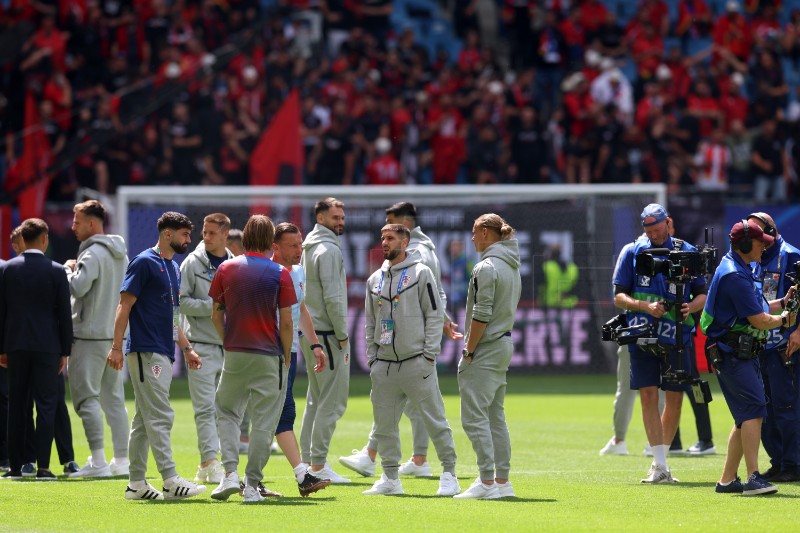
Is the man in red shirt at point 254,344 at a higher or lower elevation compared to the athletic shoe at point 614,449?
higher

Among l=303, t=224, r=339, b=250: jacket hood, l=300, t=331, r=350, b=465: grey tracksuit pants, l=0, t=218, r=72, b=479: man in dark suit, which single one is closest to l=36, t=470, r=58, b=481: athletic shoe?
l=0, t=218, r=72, b=479: man in dark suit

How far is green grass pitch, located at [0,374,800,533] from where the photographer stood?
9.73 meters

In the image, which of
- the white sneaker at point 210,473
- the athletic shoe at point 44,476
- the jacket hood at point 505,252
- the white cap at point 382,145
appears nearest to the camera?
the jacket hood at point 505,252

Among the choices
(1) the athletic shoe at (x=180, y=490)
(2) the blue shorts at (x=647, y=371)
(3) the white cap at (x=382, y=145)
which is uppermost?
(3) the white cap at (x=382, y=145)

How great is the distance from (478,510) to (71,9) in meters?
21.4

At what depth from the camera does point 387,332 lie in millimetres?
11375

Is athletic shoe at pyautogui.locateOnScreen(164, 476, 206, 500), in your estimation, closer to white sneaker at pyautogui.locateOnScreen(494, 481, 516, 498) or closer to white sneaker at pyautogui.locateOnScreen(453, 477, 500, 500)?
white sneaker at pyautogui.locateOnScreen(453, 477, 500, 500)

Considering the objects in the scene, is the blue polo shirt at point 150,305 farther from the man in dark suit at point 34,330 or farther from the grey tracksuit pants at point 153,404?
the man in dark suit at point 34,330

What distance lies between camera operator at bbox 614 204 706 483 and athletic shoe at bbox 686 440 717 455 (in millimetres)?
2254

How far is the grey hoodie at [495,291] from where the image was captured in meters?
11.3

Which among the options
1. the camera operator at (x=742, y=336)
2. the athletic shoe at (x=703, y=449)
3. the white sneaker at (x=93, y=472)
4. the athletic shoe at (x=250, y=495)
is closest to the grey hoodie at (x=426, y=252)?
the camera operator at (x=742, y=336)

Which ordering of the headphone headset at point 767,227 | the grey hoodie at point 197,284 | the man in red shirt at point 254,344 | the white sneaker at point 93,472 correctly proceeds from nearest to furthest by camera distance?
1. the man in red shirt at point 254,344
2. the headphone headset at point 767,227
3. the grey hoodie at point 197,284
4. the white sneaker at point 93,472

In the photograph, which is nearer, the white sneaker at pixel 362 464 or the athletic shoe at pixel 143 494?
the athletic shoe at pixel 143 494

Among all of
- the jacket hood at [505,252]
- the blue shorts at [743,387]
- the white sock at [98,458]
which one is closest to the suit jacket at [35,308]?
the white sock at [98,458]
